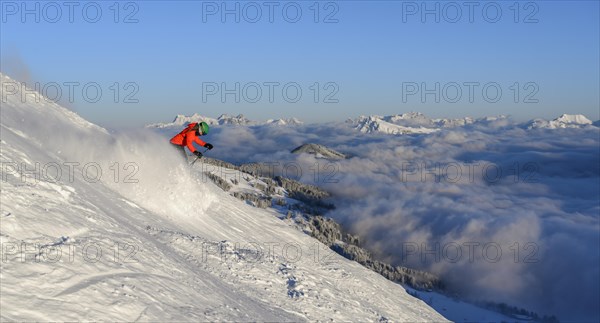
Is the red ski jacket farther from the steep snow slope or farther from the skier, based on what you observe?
the steep snow slope

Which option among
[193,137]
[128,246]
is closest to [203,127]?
[193,137]

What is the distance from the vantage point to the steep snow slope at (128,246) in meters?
10.2

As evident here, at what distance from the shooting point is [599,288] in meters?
198

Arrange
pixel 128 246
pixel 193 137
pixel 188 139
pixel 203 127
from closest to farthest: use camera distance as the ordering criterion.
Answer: pixel 128 246
pixel 203 127
pixel 193 137
pixel 188 139

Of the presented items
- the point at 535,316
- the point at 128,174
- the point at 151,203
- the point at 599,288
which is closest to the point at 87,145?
the point at 128,174

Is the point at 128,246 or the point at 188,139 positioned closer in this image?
the point at 128,246

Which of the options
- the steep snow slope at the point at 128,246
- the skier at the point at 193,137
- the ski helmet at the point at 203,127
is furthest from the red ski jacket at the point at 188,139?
the steep snow slope at the point at 128,246

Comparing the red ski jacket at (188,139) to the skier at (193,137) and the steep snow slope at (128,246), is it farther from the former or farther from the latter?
the steep snow slope at (128,246)

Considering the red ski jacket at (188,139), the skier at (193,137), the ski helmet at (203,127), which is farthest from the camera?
the red ski jacket at (188,139)

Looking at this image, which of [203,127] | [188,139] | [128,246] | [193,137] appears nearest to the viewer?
[128,246]

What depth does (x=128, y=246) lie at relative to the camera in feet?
47.6

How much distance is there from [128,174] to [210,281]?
12589 millimetres

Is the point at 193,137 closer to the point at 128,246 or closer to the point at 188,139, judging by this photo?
the point at 188,139

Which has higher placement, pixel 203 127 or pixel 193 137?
pixel 203 127
